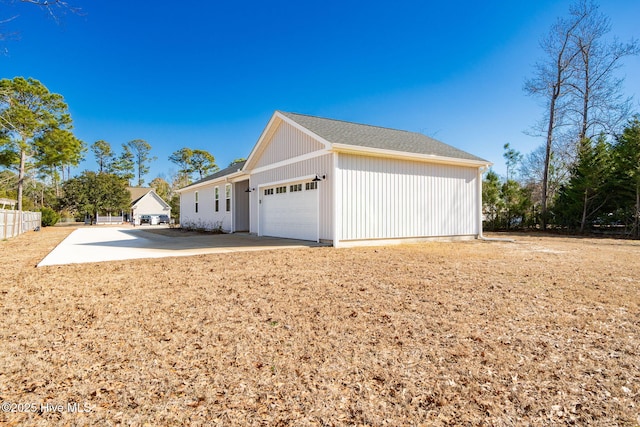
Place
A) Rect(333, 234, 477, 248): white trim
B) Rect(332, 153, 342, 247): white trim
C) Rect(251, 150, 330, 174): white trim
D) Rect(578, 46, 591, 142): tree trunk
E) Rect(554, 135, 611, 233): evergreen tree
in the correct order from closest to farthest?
Rect(332, 153, 342, 247): white trim, Rect(333, 234, 477, 248): white trim, Rect(251, 150, 330, 174): white trim, Rect(554, 135, 611, 233): evergreen tree, Rect(578, 46, 591, 142): tree trunk

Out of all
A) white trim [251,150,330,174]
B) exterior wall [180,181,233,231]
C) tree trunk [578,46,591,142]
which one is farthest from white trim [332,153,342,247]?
tree trunk [578,46,591,142]

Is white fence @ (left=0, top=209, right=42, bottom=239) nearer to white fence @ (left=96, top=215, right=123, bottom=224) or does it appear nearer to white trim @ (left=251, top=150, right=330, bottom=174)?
white trim @ (left=251, top=150, right=330, bottom=174)

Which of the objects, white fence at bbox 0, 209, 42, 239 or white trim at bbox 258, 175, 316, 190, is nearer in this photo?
white trim at bbox 258, 175, 316, 190

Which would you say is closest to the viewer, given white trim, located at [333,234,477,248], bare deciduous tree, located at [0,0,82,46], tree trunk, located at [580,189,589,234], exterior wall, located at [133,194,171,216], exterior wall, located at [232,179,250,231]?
bare deciduous tree, located at [0,0,82,46]

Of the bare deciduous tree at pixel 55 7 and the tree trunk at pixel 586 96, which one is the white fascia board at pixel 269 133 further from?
the tree trunk at pixel 586 96

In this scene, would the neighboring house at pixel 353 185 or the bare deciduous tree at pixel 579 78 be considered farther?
the bare deciduous tree at pixel 579 78

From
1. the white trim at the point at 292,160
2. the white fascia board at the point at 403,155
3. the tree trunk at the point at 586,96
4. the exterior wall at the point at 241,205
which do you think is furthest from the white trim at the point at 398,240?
the tree trunk at the point at 586,96

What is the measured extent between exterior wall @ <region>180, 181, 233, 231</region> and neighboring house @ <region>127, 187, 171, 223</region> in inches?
732

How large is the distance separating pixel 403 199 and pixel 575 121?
17514 millimetres

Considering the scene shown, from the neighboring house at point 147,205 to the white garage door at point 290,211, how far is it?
99.7 feet

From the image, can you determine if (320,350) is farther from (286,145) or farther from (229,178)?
(229,178)

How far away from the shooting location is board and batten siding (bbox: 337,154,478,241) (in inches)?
380

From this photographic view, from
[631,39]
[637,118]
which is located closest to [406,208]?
[637,118]

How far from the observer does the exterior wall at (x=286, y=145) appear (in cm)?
1073
